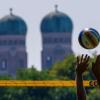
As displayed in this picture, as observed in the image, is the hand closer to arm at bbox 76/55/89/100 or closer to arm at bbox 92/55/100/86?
arm at bbox 76/55/89/100

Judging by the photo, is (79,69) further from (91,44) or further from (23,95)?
(23,95)

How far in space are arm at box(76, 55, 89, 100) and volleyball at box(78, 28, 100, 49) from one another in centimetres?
175

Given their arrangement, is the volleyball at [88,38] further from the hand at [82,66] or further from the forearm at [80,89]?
the forearm at [80,89]

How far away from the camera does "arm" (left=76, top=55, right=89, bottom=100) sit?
1134 cm

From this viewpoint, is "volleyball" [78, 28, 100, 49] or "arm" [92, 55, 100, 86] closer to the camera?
"arm" [92, 55, 100, 86]

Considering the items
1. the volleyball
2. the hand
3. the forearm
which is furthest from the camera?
the volleyball

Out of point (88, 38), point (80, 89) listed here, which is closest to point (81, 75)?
point (80, 89)

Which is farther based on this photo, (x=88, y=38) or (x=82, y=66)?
(x=88, y=38)

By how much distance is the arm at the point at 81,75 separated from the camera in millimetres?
11344

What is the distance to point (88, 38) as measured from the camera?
550 inches

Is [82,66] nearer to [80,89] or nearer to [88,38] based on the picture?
[80,89]

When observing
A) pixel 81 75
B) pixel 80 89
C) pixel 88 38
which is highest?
pixel 88 38

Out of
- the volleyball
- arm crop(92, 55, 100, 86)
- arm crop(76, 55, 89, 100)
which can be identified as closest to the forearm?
arm crop(76, 55, 89, 100)

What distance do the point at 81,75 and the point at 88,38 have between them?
2.54 m
